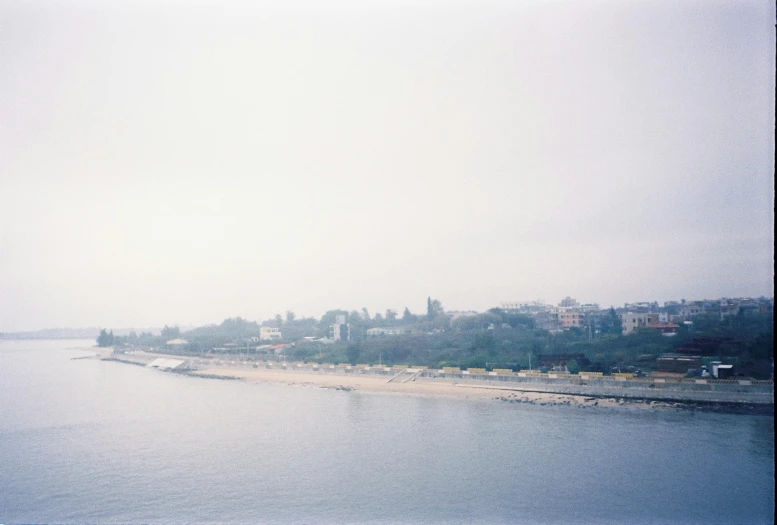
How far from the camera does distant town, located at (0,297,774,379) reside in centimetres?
588

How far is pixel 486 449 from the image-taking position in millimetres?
4832

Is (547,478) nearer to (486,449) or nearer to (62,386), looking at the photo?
(486,449)

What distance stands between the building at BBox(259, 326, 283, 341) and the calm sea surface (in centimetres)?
670

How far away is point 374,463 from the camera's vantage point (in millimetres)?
4496

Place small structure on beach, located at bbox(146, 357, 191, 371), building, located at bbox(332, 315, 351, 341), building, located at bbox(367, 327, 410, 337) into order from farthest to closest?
building, located at bbox(332, 315, 351, 341), building, located at bbox(367, 327, 410, 337), small structure on beach, located at bbox(146, 357, 191, 371)

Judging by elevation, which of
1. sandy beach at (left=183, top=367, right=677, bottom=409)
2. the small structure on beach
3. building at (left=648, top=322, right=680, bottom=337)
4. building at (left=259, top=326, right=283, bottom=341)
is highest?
building at (left=648, top=322, right=680, bottom=337)

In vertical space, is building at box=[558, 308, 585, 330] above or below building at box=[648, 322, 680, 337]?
above

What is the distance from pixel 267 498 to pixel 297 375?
649cm

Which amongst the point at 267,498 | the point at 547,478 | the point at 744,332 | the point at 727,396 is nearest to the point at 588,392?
the point at 727,396

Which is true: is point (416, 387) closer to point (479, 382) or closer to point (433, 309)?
point (479, 382)

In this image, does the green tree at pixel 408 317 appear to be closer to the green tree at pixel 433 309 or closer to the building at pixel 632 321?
the green tree at pixel 433 309

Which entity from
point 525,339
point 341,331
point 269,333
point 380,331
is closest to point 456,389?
point 525,339

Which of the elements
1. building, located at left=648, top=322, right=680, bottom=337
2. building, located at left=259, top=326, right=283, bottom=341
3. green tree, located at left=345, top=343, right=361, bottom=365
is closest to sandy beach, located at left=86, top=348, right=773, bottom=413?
green tree, located at left=345, top=343, right=361, bottom=365

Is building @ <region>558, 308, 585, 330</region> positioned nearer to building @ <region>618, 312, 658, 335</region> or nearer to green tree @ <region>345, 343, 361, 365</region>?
building @ <region>618, 312, 658, 335</region>
